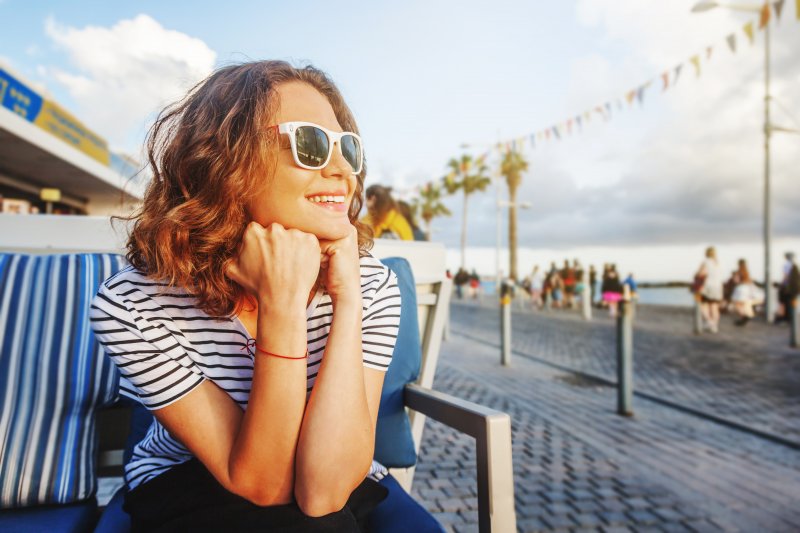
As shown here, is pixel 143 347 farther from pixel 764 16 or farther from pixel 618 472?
pixel 764 16

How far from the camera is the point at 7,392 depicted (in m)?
1.63

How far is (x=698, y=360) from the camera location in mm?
8000

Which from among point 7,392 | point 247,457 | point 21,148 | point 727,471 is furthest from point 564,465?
point 21,148

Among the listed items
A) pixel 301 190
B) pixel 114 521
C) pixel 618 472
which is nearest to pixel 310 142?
pixel 301 190

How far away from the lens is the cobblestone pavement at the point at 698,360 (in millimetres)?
5227

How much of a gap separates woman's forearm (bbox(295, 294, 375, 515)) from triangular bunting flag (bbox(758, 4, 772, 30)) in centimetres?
952

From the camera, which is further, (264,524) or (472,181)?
(472,181)

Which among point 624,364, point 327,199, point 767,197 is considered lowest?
point 624,364

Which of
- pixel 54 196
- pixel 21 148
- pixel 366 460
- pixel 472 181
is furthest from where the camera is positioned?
pixel 472 181

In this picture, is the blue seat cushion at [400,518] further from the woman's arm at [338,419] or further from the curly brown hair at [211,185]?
the curly brown hair at [211,185]

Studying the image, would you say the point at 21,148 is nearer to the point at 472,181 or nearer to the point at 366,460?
the point at 366,460

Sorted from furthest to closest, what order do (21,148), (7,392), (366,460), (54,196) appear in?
(21,148), (54,196), (7,392), (366,460)

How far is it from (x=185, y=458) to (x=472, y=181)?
42583 millimetres

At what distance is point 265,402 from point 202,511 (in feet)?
1.06
